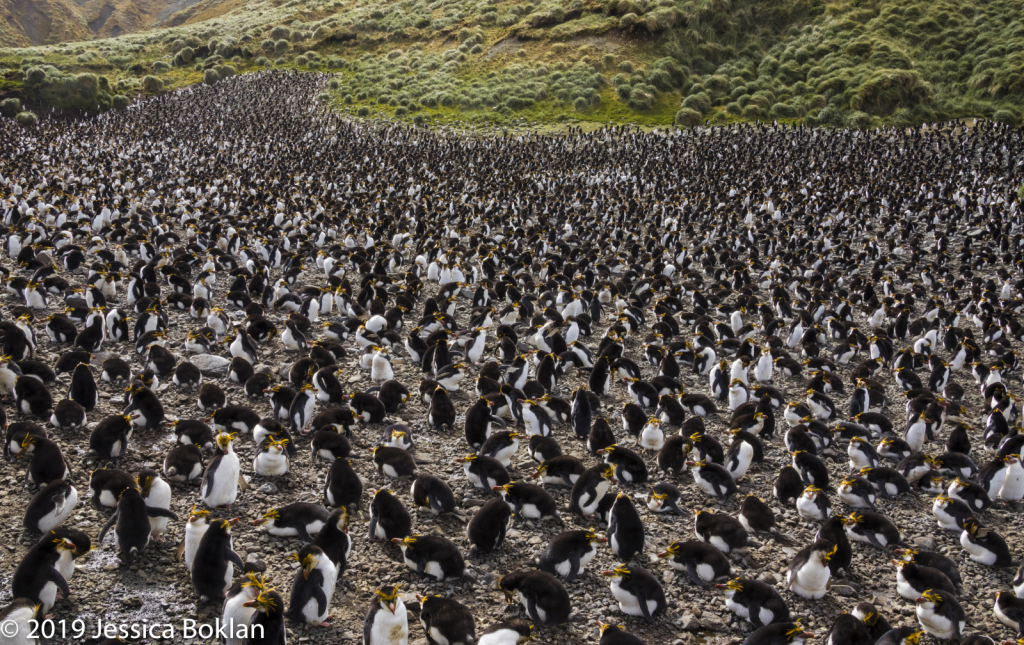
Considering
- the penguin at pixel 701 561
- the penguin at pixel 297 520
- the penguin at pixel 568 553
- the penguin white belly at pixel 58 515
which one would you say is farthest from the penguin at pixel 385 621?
the penguin white belly at pixel 58 515

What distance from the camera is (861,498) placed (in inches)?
335

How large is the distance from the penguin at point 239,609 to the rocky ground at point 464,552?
2.17 feet

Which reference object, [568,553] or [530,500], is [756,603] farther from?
[530,500]

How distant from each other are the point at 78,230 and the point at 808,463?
20.7 meters

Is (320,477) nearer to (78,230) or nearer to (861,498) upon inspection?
(861,498)

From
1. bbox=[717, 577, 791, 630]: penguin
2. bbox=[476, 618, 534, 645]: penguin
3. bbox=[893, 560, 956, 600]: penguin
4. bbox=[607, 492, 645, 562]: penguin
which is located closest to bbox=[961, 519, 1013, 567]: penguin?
bbox=[893, 560, 956, 600]: penguin

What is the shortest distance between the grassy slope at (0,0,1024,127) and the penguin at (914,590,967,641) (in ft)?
150

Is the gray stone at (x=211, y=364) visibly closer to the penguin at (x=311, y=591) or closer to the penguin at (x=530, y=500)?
the penguin at (x=530, y=500)

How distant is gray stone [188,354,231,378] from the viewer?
1142cm

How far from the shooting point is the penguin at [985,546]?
298 inches

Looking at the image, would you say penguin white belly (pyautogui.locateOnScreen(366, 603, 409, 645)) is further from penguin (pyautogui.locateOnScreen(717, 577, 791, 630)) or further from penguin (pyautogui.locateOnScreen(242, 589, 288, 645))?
penguin (pyautogui.locateOnScreen(717, 577, 791, 630))

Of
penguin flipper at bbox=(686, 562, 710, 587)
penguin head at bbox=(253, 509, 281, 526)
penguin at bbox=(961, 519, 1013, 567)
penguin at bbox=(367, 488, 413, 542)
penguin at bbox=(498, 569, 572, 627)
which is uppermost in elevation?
penguin head at bbox=(253, 509, 281, 526)

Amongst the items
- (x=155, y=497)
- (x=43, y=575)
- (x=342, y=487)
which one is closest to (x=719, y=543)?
(x=342, y=487)

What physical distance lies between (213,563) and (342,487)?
182 centimetres
